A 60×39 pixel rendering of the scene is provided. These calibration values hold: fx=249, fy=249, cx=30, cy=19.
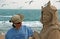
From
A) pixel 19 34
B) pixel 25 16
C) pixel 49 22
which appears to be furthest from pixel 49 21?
pixel 25 16

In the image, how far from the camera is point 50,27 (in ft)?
6.08

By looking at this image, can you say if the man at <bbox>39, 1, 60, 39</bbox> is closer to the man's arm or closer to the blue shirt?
the man's arm

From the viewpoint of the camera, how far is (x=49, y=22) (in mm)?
1864

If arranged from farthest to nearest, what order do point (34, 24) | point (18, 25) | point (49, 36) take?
point (34, 24)
point (18, 25)
point (49, 36)

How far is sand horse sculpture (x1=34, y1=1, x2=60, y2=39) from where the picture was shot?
5.99ft

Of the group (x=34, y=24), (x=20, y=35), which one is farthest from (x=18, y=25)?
(x=34, y=24)

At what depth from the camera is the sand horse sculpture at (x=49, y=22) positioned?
5.99 ft

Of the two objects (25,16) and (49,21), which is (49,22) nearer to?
(49,21)

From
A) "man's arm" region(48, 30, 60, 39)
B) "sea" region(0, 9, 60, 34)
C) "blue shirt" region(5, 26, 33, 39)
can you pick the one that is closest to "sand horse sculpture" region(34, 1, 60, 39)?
"man's arm" region(48, 30, 60, 39)

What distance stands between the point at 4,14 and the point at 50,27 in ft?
25.7

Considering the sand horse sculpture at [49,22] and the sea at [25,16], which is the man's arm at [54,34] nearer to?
the sand horse sculpture at [49,22]

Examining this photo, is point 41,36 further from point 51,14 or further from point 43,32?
point 51,14

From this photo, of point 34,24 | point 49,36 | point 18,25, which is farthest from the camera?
point 34,24

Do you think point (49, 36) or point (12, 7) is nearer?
point (49, 36)
